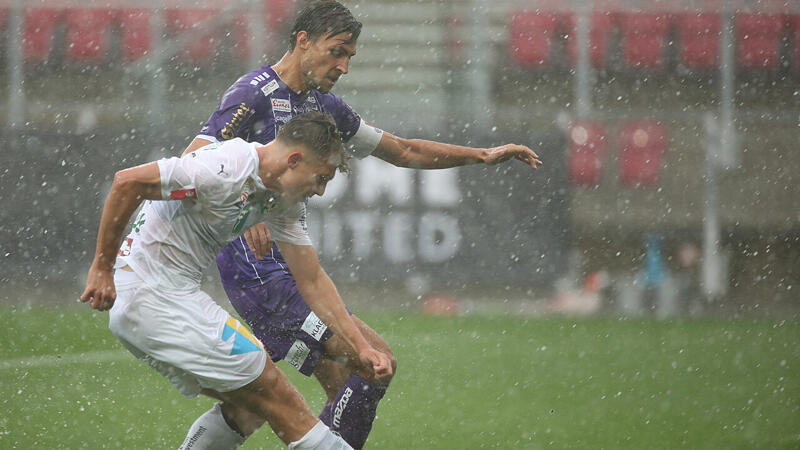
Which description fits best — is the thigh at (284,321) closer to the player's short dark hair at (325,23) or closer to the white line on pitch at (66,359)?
the player's short dark hair at (325,23)

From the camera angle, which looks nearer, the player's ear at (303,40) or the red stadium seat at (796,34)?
the player's ear at (303,40)

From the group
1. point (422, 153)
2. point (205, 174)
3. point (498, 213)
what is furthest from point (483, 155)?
point (498, 213)

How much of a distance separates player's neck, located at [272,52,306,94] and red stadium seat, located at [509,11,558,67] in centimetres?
1002

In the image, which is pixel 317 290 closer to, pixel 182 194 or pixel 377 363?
pixel 377 363

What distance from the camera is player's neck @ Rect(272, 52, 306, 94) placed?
4234 mm

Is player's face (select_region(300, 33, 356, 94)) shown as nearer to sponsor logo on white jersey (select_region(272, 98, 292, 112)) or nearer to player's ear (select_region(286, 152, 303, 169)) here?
sponsor logo on white jersey (select_region(272, 98, 292, 112))

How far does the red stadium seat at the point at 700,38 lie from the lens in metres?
14.1

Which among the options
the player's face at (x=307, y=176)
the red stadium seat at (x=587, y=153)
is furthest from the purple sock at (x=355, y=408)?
the red stadium seat at (x=587, y=153)

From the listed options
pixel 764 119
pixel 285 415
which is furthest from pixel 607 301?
pixel 285 415

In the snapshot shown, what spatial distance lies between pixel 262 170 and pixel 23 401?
3334 millimetres

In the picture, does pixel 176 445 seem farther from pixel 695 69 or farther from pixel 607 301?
pixel 695 69

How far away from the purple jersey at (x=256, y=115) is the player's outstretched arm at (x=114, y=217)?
0.77m

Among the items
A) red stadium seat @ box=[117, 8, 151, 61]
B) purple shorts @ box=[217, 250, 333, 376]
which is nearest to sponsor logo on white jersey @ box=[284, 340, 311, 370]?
purple shorts @ box=[217, 250, 333, 376]

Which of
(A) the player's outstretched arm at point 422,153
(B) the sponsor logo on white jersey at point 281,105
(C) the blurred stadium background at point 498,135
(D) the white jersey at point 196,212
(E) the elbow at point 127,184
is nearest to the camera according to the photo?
(E) the elbow at point 127,184
